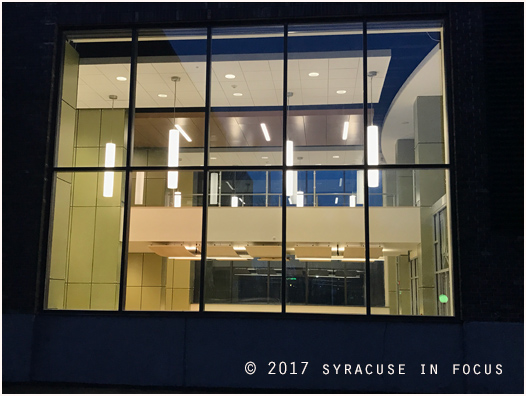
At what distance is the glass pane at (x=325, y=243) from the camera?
28.0 ft

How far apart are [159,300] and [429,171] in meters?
4.73

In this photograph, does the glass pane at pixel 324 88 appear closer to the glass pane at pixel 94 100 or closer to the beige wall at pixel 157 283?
the glass pane at pixel 94 100

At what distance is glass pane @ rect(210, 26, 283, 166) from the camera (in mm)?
9180

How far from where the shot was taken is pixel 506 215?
806 centimetres

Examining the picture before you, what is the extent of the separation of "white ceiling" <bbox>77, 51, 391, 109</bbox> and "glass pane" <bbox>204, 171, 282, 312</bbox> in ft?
4.33

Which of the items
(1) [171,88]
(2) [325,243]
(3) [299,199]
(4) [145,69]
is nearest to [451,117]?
(3) [299,199]

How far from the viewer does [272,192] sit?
919 cm

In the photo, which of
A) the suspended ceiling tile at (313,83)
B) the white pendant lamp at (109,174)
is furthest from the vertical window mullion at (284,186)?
the white pendant lamp at (109,174)

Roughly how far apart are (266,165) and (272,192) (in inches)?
19.0

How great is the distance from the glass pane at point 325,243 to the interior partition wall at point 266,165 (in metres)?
0.02

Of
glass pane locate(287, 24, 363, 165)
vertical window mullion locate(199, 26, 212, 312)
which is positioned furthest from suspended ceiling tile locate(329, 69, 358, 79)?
vertical window mullion locate(199, 26, 212, 312)

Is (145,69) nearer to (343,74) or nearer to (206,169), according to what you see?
(206,169)

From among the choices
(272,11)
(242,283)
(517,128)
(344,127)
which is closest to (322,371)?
(242,283)

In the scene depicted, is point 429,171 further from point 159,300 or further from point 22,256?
point 22,256
